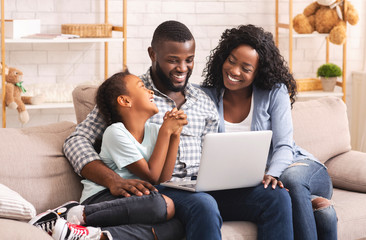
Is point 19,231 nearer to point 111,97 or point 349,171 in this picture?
point 111,97

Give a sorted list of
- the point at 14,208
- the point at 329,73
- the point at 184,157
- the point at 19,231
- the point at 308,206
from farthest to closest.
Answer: the point at 329,73 → the point at 184,157 → the point at 308,206 → the point at 14,208 → the point at 19,231

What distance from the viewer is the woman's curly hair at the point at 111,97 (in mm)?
2152

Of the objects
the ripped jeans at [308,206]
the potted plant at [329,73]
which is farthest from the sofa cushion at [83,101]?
the potted plant at [329,73]

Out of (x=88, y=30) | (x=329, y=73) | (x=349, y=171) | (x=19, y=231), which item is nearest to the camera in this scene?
(x=19, y=231)

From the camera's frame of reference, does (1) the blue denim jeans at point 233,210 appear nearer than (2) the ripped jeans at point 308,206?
Yes

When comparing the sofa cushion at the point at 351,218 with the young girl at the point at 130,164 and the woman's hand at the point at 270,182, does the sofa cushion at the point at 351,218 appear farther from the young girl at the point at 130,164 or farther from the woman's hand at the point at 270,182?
the young girl at the point at 130,164

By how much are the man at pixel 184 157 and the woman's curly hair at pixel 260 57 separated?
20 centimetres

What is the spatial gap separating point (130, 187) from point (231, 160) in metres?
0.37

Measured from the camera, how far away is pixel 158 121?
7.38 ft

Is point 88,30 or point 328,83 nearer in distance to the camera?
point 88,30

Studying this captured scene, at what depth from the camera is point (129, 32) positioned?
385 cm

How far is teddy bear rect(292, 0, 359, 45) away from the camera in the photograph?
3.80m

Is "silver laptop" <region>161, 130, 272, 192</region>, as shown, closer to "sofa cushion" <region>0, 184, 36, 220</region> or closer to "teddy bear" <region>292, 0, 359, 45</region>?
"sofa cushion" <region>0, 184, 36, 220</region>

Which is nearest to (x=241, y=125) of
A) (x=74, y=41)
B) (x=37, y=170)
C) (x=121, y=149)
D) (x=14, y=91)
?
(x=121, y=149)
